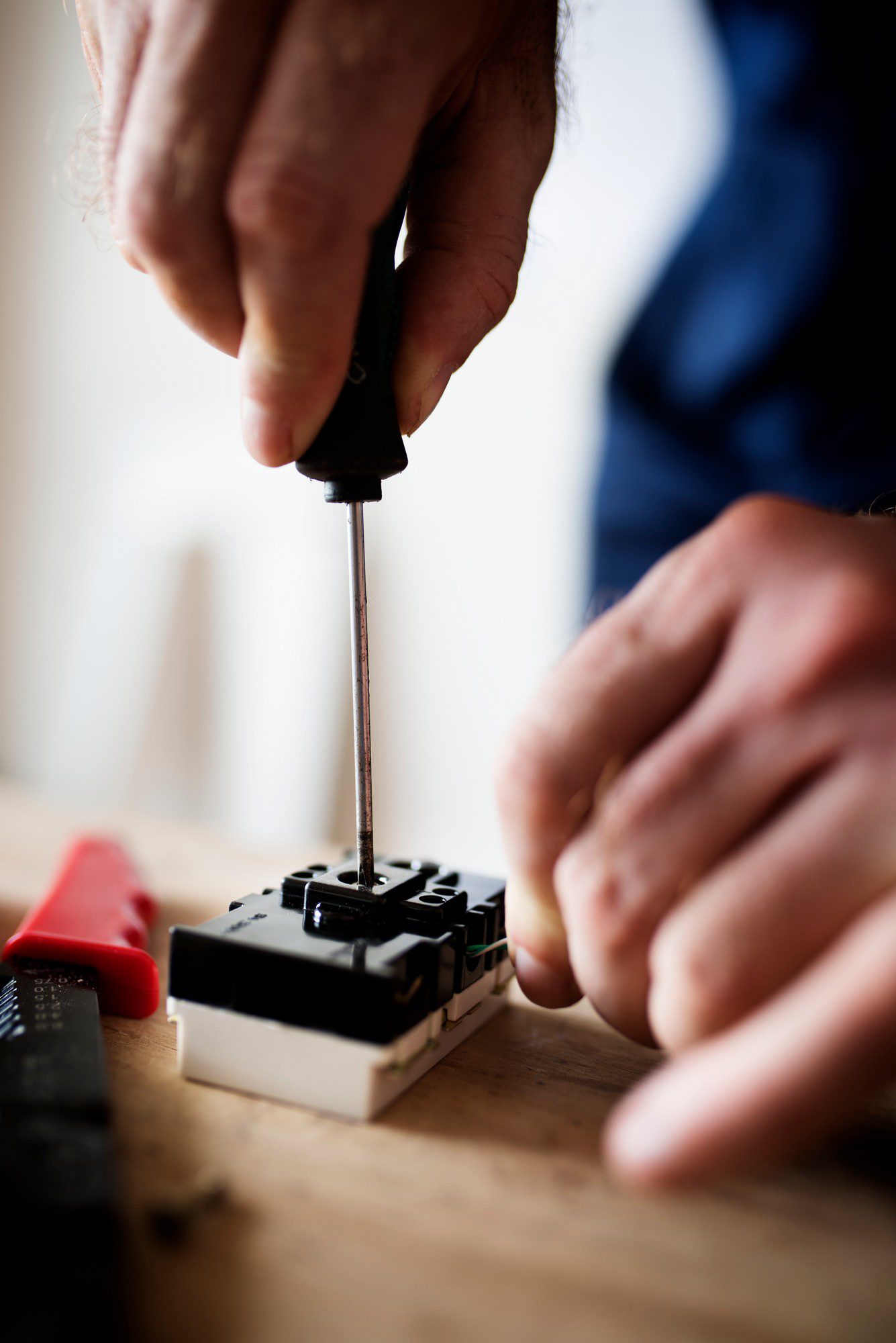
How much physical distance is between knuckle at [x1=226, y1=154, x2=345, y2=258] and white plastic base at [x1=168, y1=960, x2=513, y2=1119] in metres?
0.35

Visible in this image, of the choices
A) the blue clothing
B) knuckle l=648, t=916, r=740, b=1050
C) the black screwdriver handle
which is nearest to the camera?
knuckle l=648, t=916, r=740, b=1050

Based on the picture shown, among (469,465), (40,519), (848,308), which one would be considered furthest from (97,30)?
(40,519)

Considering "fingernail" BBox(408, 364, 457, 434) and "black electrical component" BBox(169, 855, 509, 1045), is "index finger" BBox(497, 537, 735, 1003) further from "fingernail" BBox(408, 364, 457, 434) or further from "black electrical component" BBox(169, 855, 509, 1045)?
"fingernail" BBox(408, 364, 457, 434)

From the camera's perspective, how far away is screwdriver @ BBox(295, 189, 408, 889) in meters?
0.53

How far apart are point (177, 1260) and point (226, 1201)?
0.13 ft

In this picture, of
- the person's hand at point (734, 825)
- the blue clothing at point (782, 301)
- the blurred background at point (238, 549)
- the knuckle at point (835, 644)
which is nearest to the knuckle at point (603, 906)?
the person's hand at point (734, 825)

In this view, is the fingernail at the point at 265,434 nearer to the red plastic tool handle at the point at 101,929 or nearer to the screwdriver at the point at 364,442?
the screwdriver at the point at 364,442

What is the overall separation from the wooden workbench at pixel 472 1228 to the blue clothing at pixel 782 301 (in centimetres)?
55

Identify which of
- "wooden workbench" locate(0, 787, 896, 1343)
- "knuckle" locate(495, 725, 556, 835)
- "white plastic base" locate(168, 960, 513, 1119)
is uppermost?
"knuckle" locate(495, 725, 556, 835)

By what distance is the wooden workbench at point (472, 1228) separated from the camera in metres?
0.34

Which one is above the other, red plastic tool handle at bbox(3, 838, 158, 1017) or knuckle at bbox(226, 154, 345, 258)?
knuckle at bbox(226, 154, 345, 258)

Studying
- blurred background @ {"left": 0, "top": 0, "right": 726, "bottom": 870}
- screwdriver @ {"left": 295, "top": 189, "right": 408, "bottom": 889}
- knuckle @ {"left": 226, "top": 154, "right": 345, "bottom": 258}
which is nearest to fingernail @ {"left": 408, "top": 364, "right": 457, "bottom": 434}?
screwdriver @ {"left": 295, "top": 189, "right": 408, "bottom": 889}

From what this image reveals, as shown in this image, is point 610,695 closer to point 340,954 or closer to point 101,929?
point 340,954

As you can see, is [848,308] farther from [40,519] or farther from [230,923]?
[40,519]
